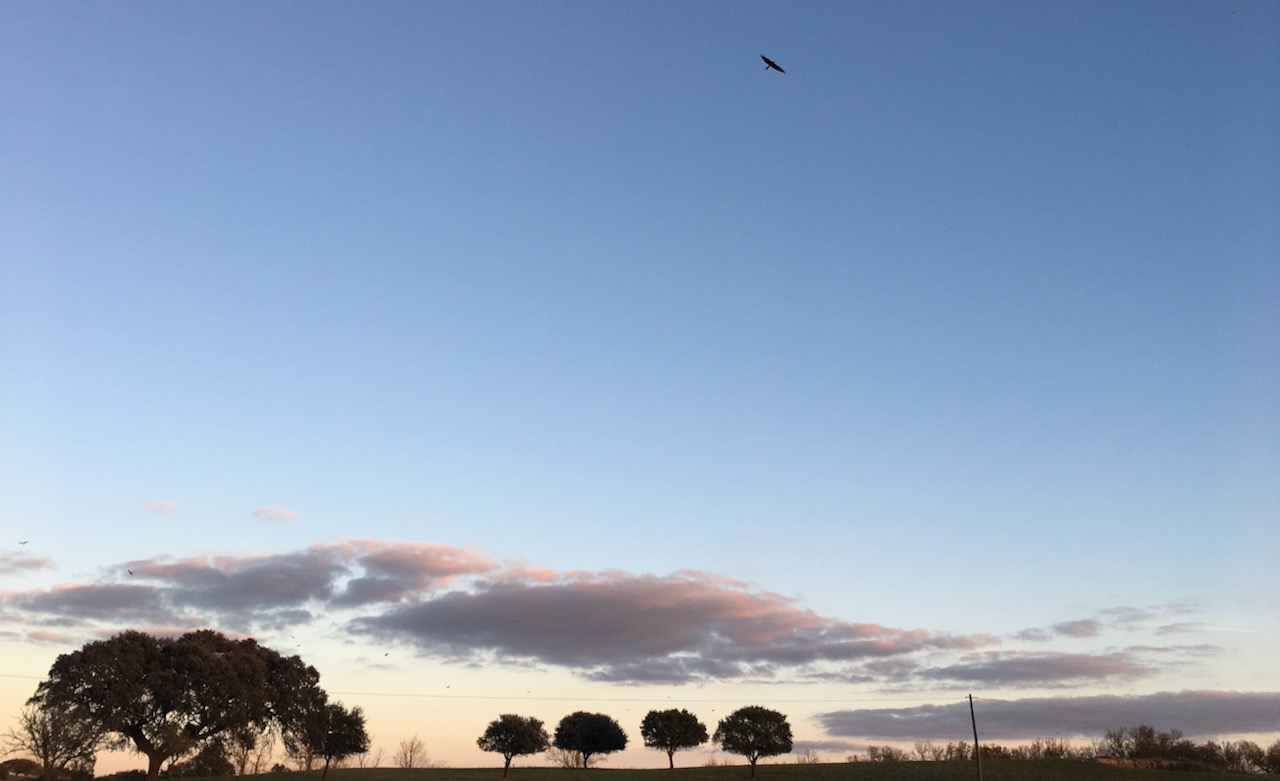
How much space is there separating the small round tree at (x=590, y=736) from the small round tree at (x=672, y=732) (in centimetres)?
624

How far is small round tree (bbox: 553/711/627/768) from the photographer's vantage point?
15462 cm

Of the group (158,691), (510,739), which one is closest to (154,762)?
(158,691)

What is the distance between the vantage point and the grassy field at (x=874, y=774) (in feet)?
367

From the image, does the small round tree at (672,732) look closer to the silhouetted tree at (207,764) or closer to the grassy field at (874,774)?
the grassy field at (874,774)

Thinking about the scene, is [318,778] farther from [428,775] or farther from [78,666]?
[78,666]

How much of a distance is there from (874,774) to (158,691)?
80.3 meters

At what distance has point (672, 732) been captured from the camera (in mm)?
149625

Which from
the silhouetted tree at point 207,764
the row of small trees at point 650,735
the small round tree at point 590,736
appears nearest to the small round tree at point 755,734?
the row of small trees at point 650,735

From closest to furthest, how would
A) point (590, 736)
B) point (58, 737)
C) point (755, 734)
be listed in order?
1. point (58, 737)
2. point (755, 734)
3. point (590, 736)

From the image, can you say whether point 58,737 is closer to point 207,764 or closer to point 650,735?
point 207,764

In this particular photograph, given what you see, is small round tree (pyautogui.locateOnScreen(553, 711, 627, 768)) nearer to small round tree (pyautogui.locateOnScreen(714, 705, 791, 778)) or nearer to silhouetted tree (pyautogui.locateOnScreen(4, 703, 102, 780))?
small round tree (pyautogui.locateOnScreen(714, 705, 791, 778))

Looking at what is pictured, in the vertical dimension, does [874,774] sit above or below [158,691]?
below

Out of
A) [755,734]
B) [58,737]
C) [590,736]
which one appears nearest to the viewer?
[58,737]

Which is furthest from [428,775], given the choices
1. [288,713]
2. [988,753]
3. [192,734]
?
[988,753]
